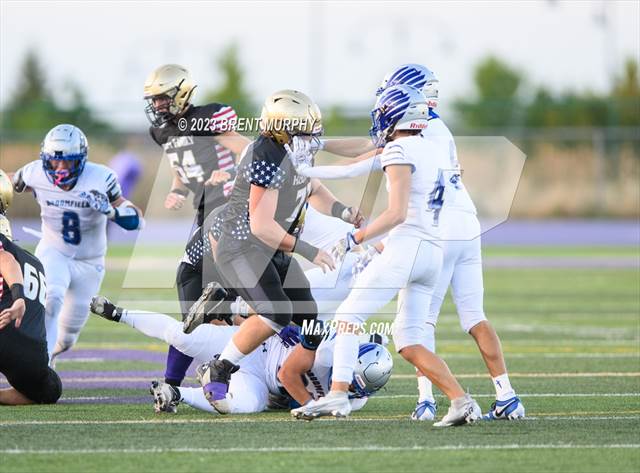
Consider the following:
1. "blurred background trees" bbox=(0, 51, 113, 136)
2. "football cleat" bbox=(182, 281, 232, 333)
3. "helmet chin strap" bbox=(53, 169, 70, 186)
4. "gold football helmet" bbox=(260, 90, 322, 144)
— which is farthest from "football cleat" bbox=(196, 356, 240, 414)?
"blurred background trees" bbox=(0, 51, 113, 136)

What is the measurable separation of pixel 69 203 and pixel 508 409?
381 cm

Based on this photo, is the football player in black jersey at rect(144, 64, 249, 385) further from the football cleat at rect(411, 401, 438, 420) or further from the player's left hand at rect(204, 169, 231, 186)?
the football cleat at rect(411, 401, 438, 420)

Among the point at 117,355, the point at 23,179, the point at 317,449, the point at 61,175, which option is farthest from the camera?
the point at 117,355

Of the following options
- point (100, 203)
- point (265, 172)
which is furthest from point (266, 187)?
point (100, 203)

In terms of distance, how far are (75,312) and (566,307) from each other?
24.6ft

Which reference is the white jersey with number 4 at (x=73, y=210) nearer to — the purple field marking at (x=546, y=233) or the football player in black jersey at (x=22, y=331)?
the football player in black jersey at (x=22, y=331)

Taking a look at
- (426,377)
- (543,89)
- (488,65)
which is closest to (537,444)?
(426,377)

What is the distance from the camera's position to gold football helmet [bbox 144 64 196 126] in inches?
344

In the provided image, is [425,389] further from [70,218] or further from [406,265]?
[70,218]

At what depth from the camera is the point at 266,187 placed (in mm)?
7094

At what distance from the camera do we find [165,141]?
354 inches

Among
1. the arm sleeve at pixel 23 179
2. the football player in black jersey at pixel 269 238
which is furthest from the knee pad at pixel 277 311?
the arm sleeve at pixel 23 179

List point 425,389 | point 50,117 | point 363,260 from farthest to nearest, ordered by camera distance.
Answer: point 50,117
point 363,260
point 425,389

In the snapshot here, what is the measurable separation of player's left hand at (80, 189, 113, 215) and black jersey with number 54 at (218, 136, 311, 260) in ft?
4.50
